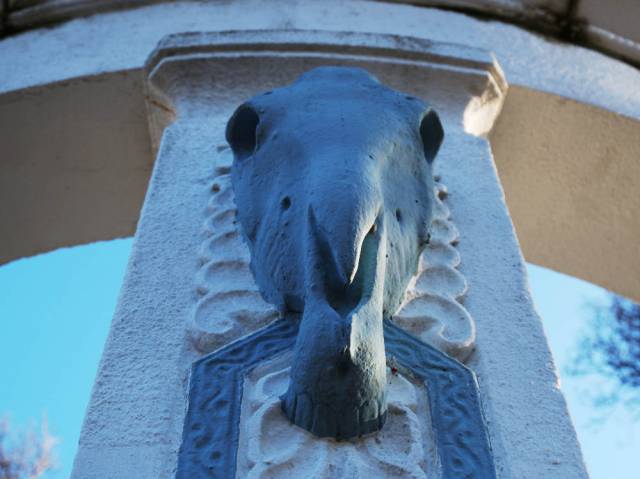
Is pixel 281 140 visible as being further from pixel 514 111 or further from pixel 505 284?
pixel 514 111

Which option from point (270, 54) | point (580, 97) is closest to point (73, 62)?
point (270, 54)

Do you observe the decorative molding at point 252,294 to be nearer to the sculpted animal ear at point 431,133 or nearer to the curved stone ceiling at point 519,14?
the sculpted animal ear at point 431,133

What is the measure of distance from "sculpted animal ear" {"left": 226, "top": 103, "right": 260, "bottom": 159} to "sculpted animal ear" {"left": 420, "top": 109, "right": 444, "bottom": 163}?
272 millimetres

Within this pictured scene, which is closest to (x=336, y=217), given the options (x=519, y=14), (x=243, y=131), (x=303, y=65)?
(x=243, y=131)

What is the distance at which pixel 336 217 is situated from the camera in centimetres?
113

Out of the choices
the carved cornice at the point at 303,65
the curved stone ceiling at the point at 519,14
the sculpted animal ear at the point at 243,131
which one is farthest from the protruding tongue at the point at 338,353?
the curved stone ceiling at the point at 519,14

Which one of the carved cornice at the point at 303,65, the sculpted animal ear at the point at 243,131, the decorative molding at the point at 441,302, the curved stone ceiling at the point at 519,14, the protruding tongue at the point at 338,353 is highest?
the curved stone ceiling at the point at 519,14

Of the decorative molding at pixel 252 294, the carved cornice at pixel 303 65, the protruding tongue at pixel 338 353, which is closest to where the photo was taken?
the protruding tongue at pixel 338 353

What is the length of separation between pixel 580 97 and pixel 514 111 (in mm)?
173

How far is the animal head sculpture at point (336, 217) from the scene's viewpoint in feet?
3.58

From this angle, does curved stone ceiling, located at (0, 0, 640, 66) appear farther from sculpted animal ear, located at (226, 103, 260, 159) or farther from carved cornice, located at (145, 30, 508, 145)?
sculpted animal ear, located at (226, 103, 260, 159)

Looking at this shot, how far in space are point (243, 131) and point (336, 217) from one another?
0.46m

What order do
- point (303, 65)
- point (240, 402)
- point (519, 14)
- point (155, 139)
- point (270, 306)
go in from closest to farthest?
point (240, 402)
point (270, 306)
point (303, 65)
point (155, 139)
point (519, 14)

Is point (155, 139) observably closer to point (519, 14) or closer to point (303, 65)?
point (303, 65)
